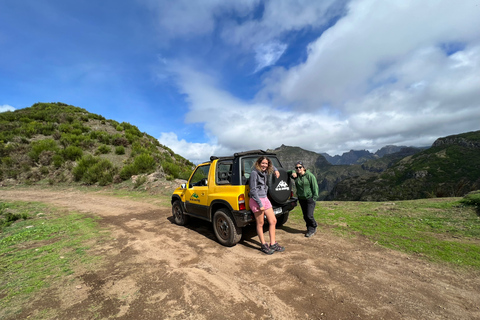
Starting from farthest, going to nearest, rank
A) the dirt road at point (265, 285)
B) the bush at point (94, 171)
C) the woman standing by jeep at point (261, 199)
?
the bush at point (94, 171) → the woman standing by jeep at point (261, 199) → the dirt road at point (265, 285)

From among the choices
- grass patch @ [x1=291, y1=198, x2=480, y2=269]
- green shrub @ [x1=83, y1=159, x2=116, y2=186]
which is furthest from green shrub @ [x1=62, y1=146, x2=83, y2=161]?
grass patch @ [x1=291, y1=198, x2=480, y2=269]

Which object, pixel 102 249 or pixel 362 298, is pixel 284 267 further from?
pixel 102 249

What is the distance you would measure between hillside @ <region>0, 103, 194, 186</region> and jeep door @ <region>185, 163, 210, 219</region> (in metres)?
9.00

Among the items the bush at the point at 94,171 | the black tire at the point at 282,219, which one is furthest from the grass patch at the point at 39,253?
the bush at the point at 94,171

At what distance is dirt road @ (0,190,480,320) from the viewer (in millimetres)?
2389

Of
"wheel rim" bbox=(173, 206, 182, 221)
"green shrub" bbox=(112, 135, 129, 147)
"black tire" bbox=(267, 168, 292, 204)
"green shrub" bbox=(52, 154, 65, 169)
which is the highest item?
"green shrub" bbox=(112, 135, 129, 147)

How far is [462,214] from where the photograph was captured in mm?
4941

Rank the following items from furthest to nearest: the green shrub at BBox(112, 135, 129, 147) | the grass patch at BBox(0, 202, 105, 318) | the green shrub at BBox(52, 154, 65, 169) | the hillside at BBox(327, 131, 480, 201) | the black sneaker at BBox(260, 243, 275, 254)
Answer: the hillside at BBox(327, 131, 480, 201) → the green shrub at BBox(112, 135, 129, 147) → the green shrub at BBox(52, 154, 65, 169) → the black sneaker at BBox(260, 243, 275, 254) → the grass patch at BBox(0, 202, 105, 318)

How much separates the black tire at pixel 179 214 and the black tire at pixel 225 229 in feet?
5.70

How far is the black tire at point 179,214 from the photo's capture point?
5.99 metres

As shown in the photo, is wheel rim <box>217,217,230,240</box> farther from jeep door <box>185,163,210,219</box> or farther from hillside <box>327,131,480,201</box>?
hillside <box>327,131,480,201</box>

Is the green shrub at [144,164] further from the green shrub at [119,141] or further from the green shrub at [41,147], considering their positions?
the green shrub at [41,147]

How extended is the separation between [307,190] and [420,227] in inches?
112

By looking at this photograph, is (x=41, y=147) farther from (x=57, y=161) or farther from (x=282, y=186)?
(x=282, y=186)
